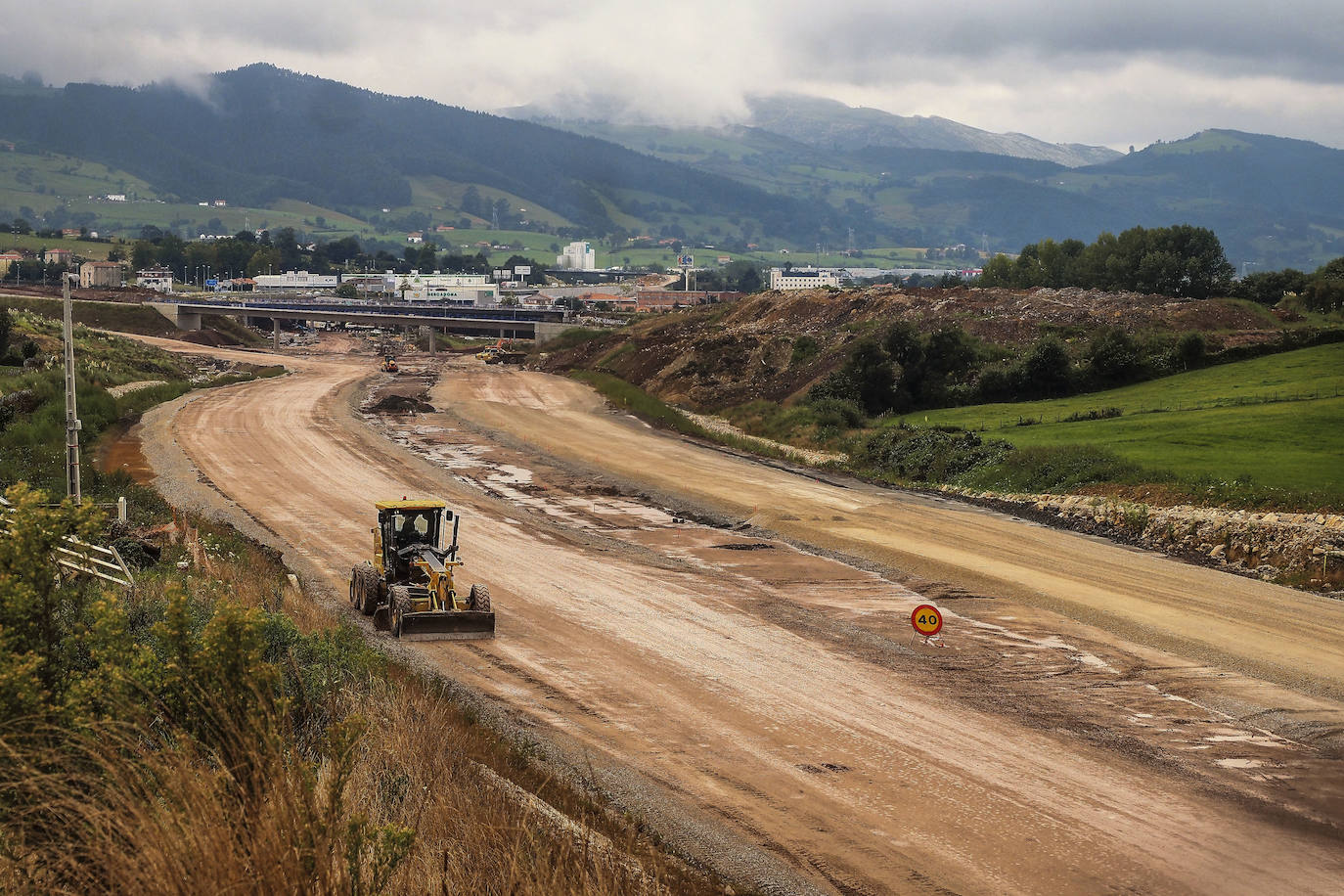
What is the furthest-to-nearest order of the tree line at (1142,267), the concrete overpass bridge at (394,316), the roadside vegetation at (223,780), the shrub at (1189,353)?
the concrete overpass bridge at (394,316), the tree line at (1142,267), the shrub at (1189,353), the roadside vegetation at (223,780)

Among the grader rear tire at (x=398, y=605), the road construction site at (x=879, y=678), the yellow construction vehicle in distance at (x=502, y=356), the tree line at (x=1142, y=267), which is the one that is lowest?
the yellow construction vehicle in distance at (x=502, y=356)

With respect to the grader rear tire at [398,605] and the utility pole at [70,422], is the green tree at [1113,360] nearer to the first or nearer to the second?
the grader rear tire at [398,605]

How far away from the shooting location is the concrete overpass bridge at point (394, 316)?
144500 mm

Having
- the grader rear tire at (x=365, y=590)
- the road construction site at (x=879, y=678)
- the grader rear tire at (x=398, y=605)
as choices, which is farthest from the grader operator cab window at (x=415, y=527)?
the road construction site at (x=879, y=678)

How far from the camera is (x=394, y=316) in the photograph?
474ft

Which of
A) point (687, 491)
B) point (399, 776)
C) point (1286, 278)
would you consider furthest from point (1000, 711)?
point (1286, 278)

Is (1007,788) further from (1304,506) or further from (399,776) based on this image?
(1304,506)

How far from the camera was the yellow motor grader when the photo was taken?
2486cm

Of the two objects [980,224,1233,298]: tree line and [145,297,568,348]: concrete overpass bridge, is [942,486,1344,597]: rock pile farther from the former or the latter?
[145,297,568,348]: concrete overpass bridge

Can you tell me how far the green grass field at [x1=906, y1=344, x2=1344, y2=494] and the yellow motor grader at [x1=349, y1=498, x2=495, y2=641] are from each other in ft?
82.0

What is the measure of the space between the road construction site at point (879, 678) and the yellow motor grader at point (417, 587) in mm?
667

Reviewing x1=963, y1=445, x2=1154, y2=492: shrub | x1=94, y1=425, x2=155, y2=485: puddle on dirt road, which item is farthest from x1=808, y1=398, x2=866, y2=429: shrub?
x1=94, y1=425, x2=155, y2=485: puddle on dirt road

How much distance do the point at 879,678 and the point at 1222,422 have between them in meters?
30.4

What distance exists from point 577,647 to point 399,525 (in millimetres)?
4890
